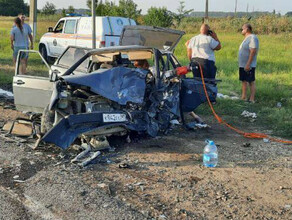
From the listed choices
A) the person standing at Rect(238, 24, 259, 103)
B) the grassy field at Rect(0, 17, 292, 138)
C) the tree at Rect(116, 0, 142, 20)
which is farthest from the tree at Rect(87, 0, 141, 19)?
the person standing at Rect(238, 24, 259, 103)

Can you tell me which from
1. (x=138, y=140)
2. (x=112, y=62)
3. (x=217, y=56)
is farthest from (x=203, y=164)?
(x=217, y=56)

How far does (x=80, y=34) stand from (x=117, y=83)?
1069 centimetres

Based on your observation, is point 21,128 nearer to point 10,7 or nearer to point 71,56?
point 71,56

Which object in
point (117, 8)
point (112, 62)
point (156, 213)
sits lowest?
point (156, 213)

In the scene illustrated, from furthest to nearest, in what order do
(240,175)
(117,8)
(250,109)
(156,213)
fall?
(117,8) → (250,109) → (240,175) → (156,213)

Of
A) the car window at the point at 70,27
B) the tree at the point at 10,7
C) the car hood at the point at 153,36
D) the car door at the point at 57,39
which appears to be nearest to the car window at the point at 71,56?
the car hood at the point at 153,36

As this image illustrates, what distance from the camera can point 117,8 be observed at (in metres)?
33.4

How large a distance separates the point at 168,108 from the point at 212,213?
269cm

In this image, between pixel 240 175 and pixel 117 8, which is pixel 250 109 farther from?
pixel 117 8

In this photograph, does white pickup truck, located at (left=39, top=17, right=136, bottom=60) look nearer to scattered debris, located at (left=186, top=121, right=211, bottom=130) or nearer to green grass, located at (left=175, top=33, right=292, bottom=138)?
green grass, located at (left=175, top=33, right=292, bottom=138)

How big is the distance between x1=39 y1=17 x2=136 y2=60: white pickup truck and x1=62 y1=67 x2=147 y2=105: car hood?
9156 mm

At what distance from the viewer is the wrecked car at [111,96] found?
5582 millimetres

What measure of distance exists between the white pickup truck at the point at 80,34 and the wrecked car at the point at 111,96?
315 inches

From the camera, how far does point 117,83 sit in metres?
5.98
